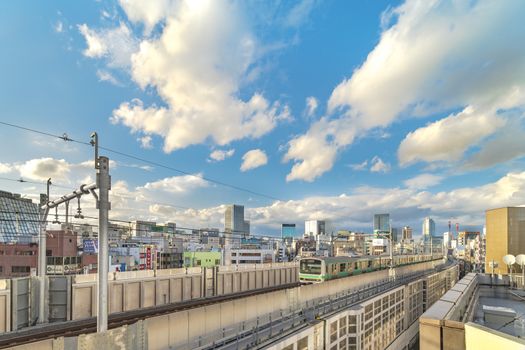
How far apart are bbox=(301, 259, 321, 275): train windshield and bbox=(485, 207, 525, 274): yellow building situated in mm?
56537

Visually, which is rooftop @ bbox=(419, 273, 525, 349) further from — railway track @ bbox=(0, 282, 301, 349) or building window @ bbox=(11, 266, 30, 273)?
building window @ bbox=(11, 266, 30, 273)

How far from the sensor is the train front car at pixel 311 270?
31625 millimetres

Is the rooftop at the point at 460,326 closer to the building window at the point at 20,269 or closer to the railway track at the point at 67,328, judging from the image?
the railway track at the point at 67,328

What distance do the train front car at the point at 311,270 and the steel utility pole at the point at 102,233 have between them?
24.9 metres

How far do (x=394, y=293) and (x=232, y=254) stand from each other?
78651mm

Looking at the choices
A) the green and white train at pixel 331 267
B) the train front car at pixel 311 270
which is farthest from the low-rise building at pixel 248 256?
the train front car at pixel 311 270

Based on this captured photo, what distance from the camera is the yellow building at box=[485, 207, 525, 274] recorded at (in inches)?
2699

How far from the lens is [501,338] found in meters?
6.58

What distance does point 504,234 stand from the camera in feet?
234

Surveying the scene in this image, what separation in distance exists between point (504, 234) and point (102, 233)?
8824 centimetres

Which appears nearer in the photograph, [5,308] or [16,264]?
[5,308]

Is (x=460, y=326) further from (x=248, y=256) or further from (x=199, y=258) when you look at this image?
(x=248, y=256)

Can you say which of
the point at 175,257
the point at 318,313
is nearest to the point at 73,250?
the point at 175,257

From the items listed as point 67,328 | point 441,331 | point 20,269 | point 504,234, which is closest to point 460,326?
point 441,331
